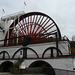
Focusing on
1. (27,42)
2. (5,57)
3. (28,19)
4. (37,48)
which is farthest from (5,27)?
(37,48)

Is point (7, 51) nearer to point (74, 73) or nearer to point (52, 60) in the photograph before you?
point (52, 60)

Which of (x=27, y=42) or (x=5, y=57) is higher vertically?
(x=27, y=42)

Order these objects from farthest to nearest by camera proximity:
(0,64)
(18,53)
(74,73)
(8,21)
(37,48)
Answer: (8,21) → (0,64) → (18,53) → (37,48) → (74,73)

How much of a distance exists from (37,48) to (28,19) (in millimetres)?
8873

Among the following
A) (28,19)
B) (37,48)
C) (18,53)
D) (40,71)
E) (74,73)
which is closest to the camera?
(74,73)

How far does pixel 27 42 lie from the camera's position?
59.3 feet

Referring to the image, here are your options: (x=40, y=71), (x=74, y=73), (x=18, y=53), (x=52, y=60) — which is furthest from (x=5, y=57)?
(x=74, y=73)

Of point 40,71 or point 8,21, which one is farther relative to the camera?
point 8,21

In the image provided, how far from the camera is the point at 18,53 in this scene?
18.5m

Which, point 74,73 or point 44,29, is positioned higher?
point 44,29

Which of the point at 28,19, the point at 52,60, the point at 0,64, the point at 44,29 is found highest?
the point at 28,19

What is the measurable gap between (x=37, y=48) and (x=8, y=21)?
Result: 12.7 meters

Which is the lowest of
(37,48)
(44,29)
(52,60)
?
(52,60)

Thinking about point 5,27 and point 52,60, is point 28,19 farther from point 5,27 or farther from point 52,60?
point 52,60
